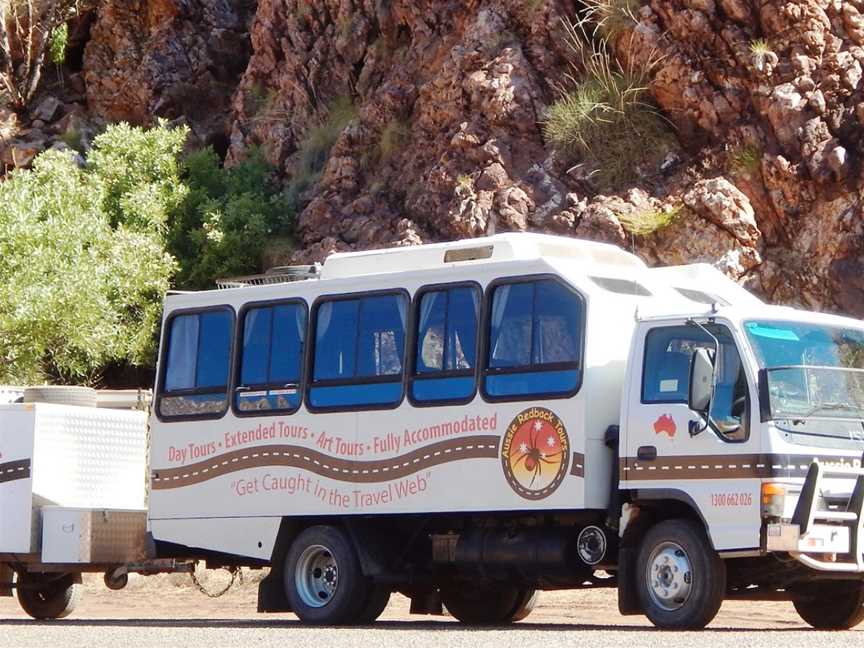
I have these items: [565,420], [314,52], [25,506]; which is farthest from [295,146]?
[565,420]

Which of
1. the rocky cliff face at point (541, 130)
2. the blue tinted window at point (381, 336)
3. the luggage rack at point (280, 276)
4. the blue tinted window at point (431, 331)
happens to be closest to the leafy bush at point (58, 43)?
the rocky cliff face at point (541, 130)

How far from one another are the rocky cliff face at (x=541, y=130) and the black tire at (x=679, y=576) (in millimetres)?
10735

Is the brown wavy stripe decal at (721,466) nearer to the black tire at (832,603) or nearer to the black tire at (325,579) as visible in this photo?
the black tire at (832,603)

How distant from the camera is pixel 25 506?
17.2m

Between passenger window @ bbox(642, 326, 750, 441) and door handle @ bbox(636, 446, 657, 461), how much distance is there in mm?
403

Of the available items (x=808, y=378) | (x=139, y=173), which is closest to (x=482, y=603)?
(x=808, y=378)

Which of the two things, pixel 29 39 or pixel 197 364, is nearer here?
pixel 197 364

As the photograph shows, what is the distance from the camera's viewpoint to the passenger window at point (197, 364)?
1636 cm

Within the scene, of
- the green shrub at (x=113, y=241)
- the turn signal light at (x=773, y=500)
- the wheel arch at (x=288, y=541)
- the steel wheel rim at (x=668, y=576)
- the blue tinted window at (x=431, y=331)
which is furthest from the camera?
the green shrub at (x=113, y=241)

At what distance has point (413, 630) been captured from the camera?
14.3 metres

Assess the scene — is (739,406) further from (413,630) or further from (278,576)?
(278,576)

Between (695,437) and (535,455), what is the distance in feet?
5.08

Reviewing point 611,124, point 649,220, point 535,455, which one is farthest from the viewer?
point 611,124

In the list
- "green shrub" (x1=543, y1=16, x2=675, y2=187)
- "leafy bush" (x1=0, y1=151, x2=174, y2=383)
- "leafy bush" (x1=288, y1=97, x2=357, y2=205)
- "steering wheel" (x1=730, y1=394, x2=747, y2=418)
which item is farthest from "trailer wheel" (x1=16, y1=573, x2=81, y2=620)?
"leafy bush" (x1=288, y1=97, x2=357, y2=205)
